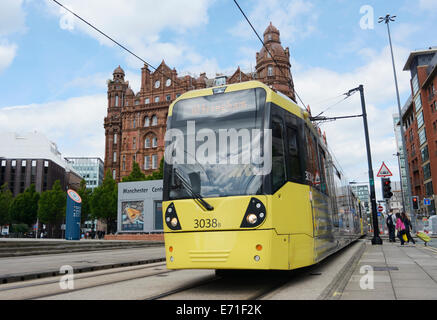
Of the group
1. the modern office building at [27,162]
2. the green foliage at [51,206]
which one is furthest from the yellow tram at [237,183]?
the modern office building at [27,162]

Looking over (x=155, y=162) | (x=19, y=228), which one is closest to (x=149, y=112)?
(x=155, y=162)

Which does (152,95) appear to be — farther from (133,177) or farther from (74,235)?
(74,235)

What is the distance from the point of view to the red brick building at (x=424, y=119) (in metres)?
54.0

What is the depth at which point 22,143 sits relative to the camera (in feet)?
320

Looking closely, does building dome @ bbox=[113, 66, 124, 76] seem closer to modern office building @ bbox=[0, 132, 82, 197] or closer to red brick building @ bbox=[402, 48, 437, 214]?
modern office building @ bbox=[0, 132, 82, 197]

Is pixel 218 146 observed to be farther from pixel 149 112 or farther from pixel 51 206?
pixel 51 206

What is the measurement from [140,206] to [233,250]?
95.7 ft

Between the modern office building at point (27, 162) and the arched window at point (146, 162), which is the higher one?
the modern office building at point (27, 162)

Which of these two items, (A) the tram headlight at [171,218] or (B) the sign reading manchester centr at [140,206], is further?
(B) the sign reading manchester centr at [140,206]

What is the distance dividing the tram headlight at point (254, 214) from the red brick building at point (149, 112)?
52.2 m

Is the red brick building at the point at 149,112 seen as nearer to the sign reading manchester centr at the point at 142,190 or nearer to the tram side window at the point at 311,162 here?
the sign reading manchester centr at the point at 142,190

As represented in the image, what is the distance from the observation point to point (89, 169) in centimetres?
13938

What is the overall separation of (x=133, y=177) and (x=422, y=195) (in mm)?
47583
